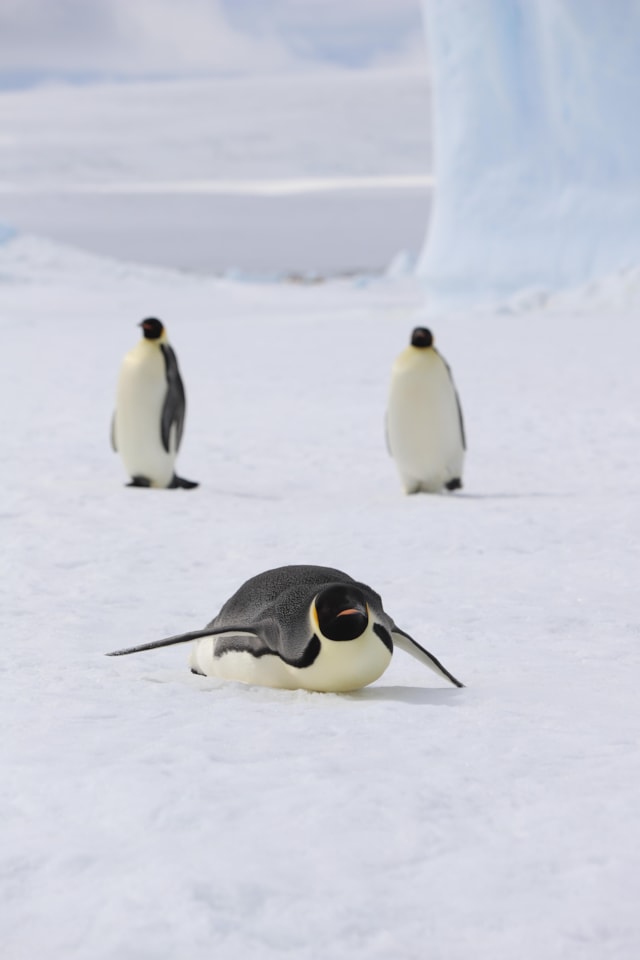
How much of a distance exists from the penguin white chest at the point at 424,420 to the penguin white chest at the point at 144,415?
3.23ft

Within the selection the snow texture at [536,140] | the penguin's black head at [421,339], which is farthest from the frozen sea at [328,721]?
the snow texture at [536,140]

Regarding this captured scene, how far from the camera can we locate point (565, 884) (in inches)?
56.7

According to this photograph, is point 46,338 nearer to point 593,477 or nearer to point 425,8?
point 425,8

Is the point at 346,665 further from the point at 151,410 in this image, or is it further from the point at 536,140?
the point at 536,140

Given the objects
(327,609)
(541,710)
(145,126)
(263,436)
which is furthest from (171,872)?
(145,126)

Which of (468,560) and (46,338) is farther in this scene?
(46,338)

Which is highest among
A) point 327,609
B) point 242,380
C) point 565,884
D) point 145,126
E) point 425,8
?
point 145,126


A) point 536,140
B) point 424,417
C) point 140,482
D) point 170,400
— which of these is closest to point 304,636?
point 424,417

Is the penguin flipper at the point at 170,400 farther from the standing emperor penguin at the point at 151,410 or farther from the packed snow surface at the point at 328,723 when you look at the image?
the packed snow surface at the point at 328,723

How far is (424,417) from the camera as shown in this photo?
5090 mm

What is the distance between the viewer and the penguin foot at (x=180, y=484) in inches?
213

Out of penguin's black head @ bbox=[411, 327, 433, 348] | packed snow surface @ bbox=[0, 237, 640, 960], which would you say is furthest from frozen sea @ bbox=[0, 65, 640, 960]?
penguin's black head @ bbox=[411, 327, 433, 348]

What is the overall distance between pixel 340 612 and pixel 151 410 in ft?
11.1

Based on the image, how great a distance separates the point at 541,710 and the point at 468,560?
1.67 meters
